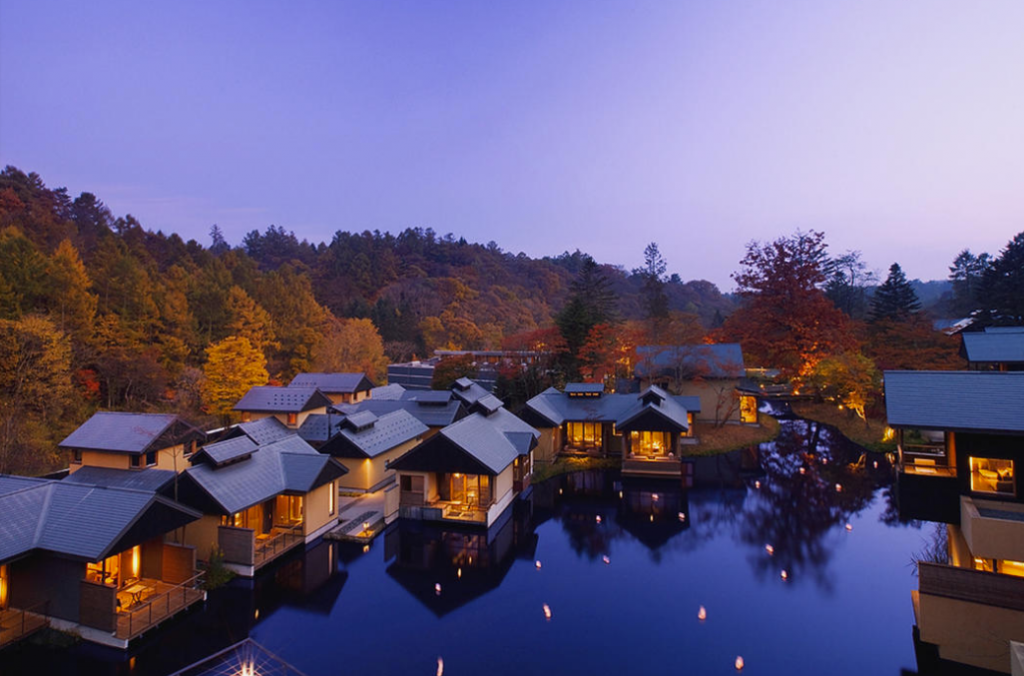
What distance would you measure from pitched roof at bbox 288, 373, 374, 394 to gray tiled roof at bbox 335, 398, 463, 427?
3533 mm

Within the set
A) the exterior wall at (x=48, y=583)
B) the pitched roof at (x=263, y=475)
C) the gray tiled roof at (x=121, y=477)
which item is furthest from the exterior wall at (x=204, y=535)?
the gray tiled roof at (x=121, y=477)

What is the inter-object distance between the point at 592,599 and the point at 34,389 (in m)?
24.1

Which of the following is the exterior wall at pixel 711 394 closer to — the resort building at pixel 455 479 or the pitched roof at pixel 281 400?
the resort building at pixel 455 479

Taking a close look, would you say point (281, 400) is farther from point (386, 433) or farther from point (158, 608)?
point (158, 608)

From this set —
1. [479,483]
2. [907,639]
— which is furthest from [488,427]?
[907,639]

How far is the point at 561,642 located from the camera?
30.1 feet

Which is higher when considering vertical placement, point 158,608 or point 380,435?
point 380,435

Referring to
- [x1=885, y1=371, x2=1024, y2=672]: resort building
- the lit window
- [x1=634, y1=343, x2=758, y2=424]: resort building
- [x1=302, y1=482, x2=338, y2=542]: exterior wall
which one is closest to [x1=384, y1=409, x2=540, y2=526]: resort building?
[x1=302, y1=482, x2=338, y2=542]: exterior wall

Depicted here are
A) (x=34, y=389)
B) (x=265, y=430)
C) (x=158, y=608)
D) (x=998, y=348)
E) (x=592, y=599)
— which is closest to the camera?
(x=158, y=608)

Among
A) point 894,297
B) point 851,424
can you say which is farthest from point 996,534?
point 894,297

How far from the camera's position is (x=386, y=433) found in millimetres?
19844

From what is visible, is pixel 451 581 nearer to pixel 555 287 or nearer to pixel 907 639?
pixel 907 639

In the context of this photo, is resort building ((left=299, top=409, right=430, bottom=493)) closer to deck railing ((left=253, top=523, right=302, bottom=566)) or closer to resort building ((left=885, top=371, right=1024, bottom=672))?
deck railing ((left=253, top=523, right=302, bottom=566))

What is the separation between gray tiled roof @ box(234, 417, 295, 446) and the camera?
1872 centimetres
